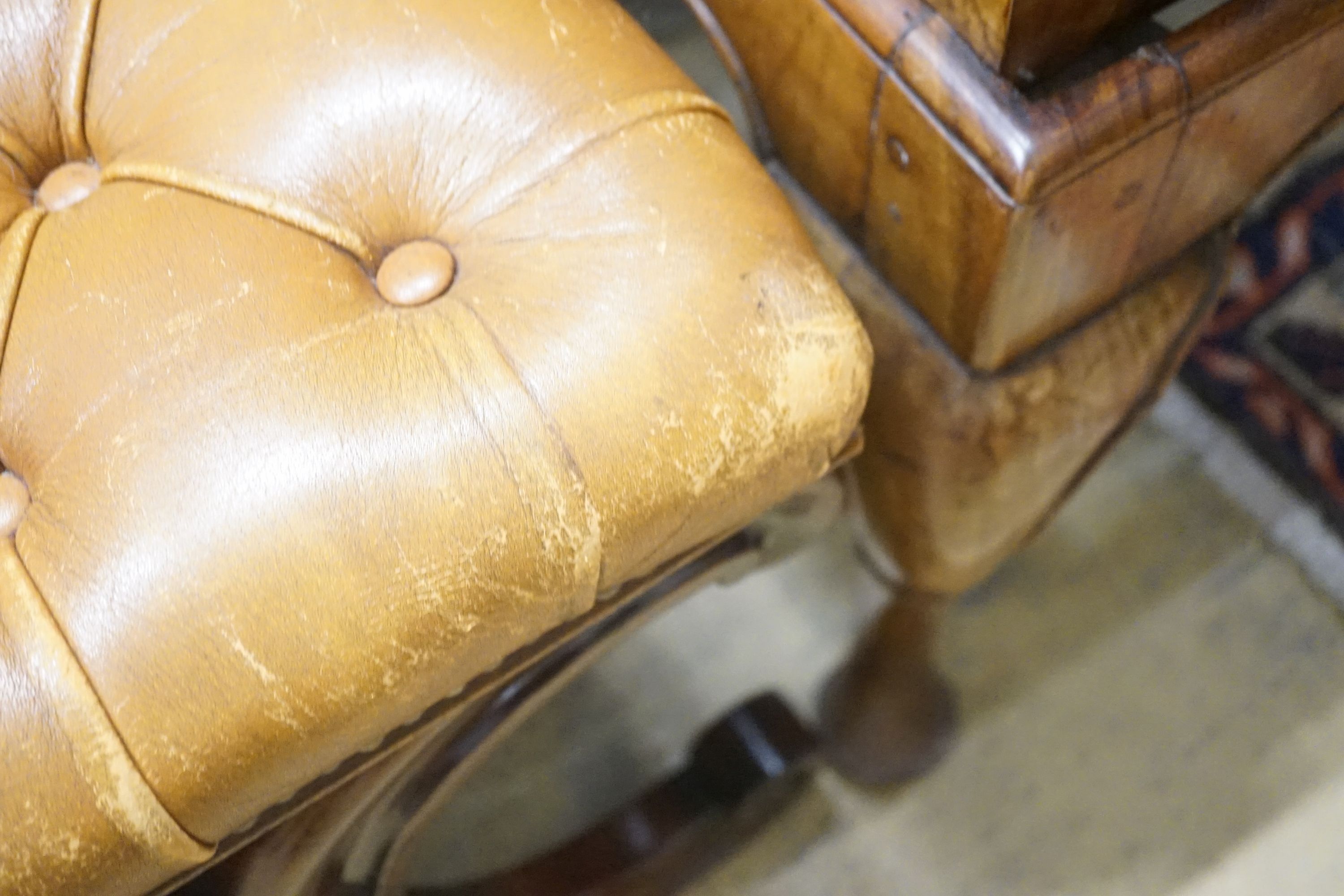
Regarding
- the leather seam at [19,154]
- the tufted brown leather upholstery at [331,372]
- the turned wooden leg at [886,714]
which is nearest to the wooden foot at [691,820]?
the turned wooden leg at [886,714]

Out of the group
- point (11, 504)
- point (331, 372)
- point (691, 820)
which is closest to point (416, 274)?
point (331, 372)

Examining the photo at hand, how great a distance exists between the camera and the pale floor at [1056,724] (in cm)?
82

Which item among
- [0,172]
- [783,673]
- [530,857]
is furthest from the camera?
[783,673]

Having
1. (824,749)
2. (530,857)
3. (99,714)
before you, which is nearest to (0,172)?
(99,714)

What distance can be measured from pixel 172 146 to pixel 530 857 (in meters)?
0.56

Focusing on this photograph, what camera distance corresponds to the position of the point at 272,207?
41 cm

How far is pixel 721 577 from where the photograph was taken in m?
0.52

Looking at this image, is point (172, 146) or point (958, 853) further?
point (958, 853)

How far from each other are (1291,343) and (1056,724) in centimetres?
42

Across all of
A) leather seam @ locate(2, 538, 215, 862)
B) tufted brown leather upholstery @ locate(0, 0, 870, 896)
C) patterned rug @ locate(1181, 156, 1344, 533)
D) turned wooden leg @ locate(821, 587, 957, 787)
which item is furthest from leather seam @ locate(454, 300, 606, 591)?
patterned rug @ locate(1181, 156, 1344, 533)

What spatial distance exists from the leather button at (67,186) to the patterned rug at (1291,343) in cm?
88

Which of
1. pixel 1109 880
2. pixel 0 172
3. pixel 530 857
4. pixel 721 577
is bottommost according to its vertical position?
pixel 1109 880

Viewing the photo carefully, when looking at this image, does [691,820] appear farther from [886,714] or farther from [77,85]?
[77,85]

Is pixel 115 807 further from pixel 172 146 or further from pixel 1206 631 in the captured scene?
pixel 1206 631
